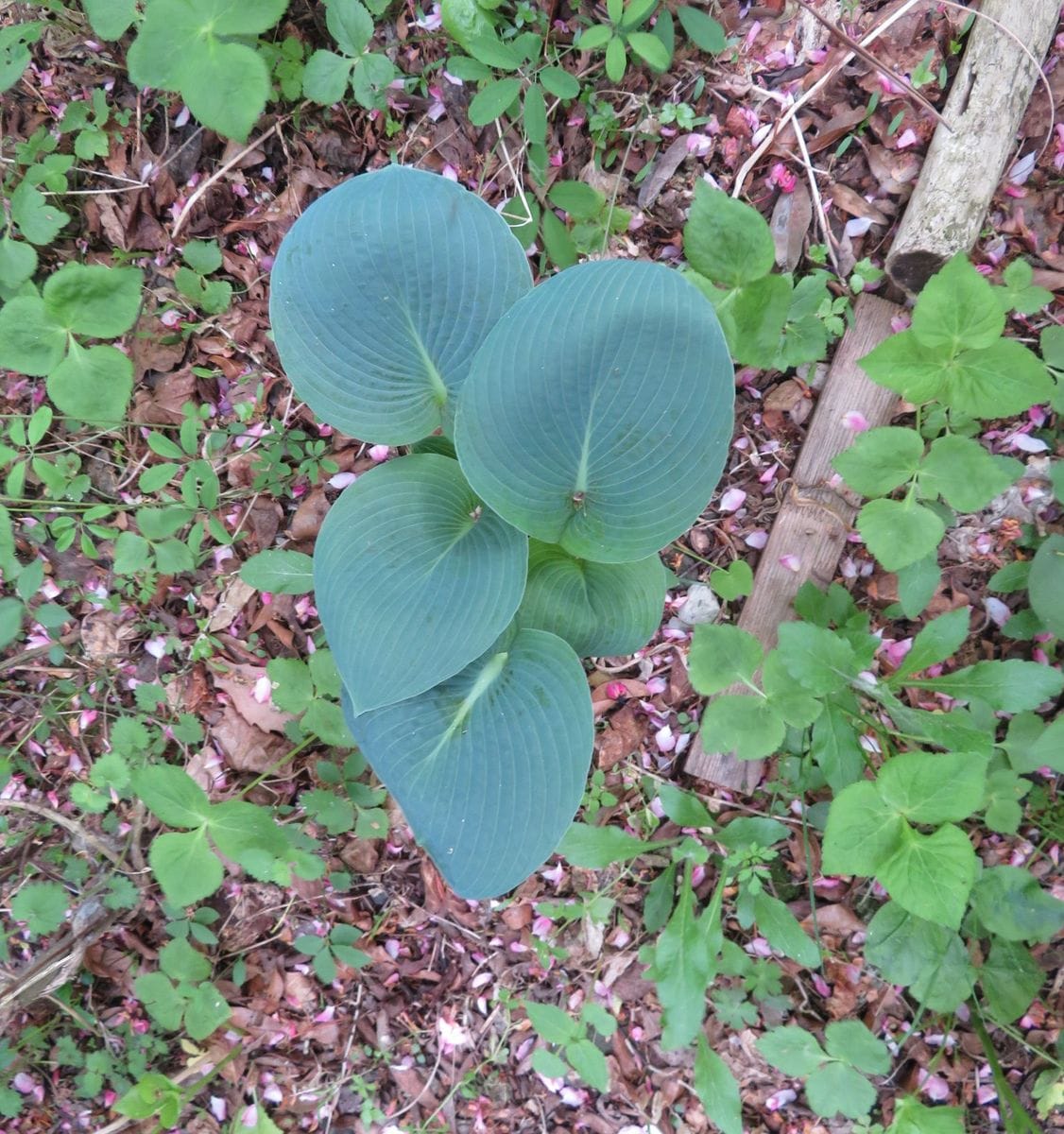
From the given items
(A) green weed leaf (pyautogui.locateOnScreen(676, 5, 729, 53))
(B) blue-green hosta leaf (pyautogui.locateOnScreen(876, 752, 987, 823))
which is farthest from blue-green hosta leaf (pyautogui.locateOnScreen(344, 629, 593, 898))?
(A) green weed leaf (pyautogui.locateOnScreen(676, 5, 729, 53))

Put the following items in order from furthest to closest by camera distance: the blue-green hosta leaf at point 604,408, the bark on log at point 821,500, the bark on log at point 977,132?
the bark on log at point 821,500
the bark on log at point 977,132
the blue-green hosta leaf at point 604,408

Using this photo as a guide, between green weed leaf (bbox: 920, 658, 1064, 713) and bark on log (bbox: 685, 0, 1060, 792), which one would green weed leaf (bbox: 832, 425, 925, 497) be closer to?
bark on log (bbox: 685, 0, 1060, 792)

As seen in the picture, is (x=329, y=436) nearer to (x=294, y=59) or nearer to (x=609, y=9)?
(x=294, y=59)

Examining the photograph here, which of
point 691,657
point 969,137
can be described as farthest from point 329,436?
point 969,137

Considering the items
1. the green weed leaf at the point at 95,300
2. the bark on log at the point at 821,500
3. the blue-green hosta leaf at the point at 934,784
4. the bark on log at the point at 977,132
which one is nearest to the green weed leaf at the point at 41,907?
the green weed leaf at the point at 95,300

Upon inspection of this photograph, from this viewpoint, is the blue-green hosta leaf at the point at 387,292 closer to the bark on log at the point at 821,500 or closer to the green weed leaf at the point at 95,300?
the green weed leaf at the point at 95,300

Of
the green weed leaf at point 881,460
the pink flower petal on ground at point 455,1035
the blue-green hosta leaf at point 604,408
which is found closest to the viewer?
the blue-green hosta leaf at point 604,408
